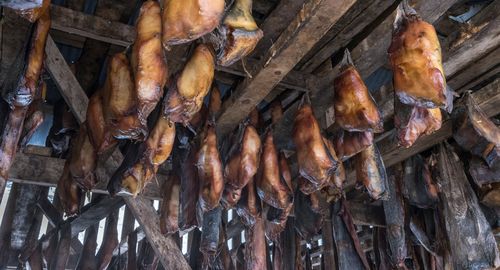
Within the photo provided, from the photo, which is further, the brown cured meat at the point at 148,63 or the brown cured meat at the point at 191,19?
the brown cured meat at the point at 148,63

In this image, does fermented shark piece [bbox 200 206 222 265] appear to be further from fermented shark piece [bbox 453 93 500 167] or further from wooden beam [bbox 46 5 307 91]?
fermented shark piece [bbox 453 93 500 167]

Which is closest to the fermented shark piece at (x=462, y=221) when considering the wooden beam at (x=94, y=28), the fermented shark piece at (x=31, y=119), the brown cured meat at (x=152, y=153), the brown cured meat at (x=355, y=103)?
the brown cured meat at (x=355, y=103)

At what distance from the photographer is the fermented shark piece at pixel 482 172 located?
3.38m

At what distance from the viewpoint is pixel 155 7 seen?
2025mm

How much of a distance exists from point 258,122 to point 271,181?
0.59 metres

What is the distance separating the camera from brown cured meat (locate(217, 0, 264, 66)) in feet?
5.74

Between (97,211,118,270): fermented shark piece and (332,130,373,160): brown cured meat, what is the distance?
309 cm

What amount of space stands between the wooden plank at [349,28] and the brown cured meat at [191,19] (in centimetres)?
137

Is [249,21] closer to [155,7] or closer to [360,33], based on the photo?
[155,7]

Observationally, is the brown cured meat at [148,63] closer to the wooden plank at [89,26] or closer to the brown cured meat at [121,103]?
the brown cured meat at [121,103]

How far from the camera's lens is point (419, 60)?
7.07ft

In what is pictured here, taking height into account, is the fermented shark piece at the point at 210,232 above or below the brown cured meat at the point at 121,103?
below

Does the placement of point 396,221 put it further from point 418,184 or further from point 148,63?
point 148,63

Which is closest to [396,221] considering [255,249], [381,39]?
[255,249]
